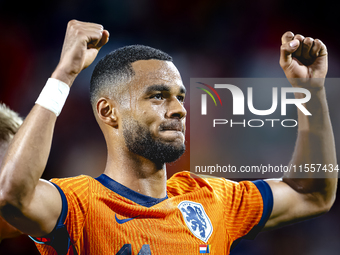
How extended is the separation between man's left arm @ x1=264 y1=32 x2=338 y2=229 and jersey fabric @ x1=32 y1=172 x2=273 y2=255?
0.12 m

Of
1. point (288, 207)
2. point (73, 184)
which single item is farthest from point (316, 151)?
point (73, 184)

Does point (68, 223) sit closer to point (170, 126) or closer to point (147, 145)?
point (147, 145)

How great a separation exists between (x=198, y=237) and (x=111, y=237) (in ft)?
1.52

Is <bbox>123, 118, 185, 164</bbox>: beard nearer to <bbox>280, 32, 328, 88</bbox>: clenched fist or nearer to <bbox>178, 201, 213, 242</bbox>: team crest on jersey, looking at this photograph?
<bbox>178, 201, 213, 242</bbox>: team crest on jersey

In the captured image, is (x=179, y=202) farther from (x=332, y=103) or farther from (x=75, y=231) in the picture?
(x=332, y=103)

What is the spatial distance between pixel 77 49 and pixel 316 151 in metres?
1.45

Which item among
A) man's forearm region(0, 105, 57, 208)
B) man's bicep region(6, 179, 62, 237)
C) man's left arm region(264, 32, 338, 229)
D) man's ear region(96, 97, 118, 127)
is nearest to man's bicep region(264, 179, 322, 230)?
man's left arm region(264, 32, 338, 229)

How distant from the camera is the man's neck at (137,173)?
1.79m

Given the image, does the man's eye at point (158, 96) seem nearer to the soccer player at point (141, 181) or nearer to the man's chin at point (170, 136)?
the soccer player at point (141, 181)

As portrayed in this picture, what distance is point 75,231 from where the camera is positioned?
4.95 ft

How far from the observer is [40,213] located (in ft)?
4.43

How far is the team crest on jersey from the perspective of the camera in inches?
69.4

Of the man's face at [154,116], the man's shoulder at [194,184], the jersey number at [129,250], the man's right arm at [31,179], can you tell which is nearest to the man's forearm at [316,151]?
the man's shoulder at [194,184]

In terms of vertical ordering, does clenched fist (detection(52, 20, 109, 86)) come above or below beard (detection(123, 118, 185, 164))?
above
